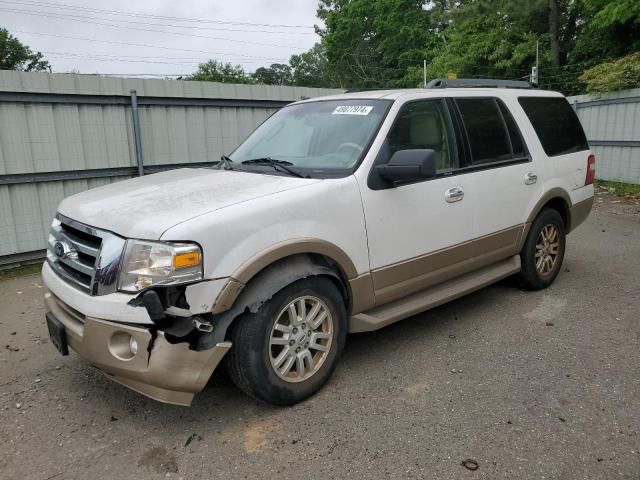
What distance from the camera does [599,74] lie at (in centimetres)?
1277

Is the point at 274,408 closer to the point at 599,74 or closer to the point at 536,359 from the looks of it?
the point at 536,359

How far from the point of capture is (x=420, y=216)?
382 cm

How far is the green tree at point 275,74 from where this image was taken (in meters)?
86.2

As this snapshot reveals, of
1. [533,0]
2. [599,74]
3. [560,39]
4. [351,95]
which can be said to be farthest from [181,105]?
[560,39]

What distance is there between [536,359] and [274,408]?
1.96 metres

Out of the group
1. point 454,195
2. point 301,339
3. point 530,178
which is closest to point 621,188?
point 530,178

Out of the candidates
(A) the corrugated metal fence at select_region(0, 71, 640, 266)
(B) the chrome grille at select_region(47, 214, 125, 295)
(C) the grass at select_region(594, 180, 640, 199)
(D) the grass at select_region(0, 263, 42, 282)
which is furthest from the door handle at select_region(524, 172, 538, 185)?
(C) the grass at select_region(594, 180, 640, 199)

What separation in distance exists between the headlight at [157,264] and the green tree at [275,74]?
86076 mm

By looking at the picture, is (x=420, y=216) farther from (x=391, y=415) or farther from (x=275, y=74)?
(x=275, y=74)

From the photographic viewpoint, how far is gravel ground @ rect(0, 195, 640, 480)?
2.73 metres

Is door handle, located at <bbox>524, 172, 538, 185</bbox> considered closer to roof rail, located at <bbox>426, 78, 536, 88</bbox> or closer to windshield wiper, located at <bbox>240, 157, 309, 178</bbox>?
roof rail, located at <bbox>426, 78, 536, 88</bbox>

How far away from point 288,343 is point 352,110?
1837 mm

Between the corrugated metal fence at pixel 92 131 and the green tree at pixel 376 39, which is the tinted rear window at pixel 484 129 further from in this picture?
the green tree at pixel 376 39

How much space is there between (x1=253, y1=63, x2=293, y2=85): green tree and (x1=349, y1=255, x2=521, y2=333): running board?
277 feet
